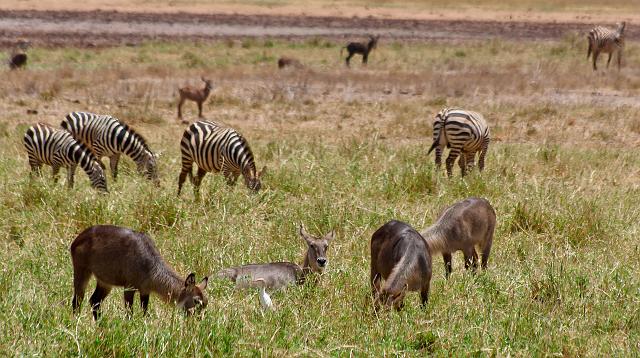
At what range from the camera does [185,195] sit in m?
11.9

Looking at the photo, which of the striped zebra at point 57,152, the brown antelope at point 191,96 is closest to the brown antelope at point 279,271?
the striped zebra at point 57,152

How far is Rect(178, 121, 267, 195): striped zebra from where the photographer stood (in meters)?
12.4

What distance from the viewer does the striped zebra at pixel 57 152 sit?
12477 mm

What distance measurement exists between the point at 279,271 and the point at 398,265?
1.35 meters

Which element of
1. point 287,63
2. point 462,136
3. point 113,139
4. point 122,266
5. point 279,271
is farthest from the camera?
point 287,63

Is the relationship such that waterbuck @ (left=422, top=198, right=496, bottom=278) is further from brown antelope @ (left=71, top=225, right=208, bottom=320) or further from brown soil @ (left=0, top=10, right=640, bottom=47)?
brown soil @ (left=0, top=10, right=640, bottom=47)

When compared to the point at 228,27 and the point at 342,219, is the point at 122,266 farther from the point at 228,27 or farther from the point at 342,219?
the point at 228,27

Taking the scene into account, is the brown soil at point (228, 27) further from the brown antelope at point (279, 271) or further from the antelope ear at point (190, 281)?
the antelope ear at point (190, 281)

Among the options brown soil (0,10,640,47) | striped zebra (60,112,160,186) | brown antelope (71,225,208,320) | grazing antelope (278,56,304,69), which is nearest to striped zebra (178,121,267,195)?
striped zebra (60,112,160,186)

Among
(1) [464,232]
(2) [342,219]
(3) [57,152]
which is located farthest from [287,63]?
(1) [464,232]

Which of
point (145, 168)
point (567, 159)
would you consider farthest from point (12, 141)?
point (567, 159)

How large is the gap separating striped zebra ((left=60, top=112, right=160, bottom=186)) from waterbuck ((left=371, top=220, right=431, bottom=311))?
220 inches

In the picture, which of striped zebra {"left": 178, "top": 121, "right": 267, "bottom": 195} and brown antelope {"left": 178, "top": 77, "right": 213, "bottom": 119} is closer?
striped zebra {"left": 178, "top": 121, "right": 267, "bottom": 195}

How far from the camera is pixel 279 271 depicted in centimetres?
809
